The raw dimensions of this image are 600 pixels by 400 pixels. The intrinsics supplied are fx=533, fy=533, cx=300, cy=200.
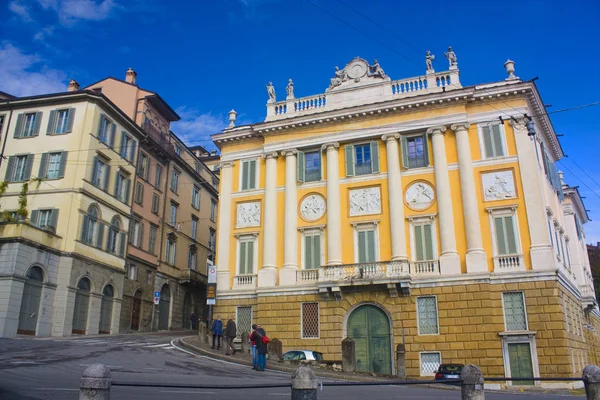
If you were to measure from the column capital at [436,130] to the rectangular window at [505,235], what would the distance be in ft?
18.5

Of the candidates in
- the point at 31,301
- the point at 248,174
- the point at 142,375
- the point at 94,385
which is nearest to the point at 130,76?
the point at 248,174

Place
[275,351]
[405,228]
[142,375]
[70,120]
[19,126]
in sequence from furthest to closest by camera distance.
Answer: [19,126] → [70,120] → [405,228] → [275,351] → [142,375]

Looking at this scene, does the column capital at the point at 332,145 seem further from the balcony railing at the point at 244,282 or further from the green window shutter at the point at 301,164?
the balcony railing at the point at 244,282

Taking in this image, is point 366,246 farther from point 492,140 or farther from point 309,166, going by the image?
point 492,140

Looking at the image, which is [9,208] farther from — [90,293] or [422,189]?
[422,189]

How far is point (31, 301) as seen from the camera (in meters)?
30.0

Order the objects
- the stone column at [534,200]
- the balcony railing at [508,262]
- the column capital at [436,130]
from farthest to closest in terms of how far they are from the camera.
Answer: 1. the column capital at [436,130]
2. the balcony railing at [508,262]
3. the stone column at [534,200]

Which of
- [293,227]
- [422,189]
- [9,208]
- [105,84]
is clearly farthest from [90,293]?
[422,189]

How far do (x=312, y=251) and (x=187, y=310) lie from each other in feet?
67.6

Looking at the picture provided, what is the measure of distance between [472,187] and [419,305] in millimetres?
6744

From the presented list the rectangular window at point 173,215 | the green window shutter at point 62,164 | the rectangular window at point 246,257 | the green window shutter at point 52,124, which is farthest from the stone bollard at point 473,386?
the rectangular window at point 173,215

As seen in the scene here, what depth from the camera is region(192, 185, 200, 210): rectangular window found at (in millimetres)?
50266

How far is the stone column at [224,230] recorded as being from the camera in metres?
32.2

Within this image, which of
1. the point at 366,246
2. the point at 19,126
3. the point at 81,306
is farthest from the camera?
the point at 19,126
